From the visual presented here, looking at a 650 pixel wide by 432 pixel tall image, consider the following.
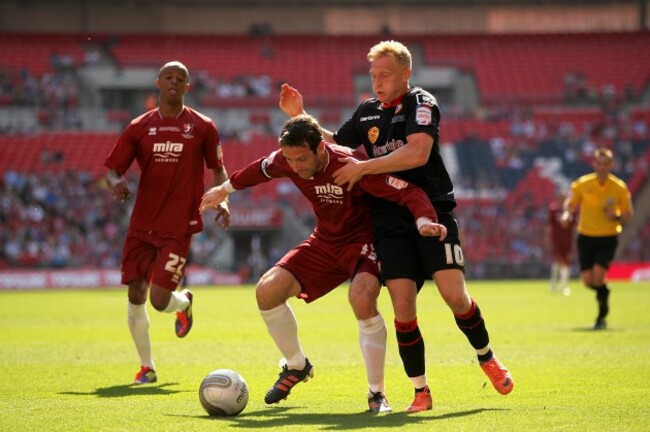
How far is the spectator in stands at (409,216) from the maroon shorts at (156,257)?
2.86 metres

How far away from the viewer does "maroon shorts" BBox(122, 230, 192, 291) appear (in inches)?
408

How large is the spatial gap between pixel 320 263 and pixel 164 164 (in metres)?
2.82

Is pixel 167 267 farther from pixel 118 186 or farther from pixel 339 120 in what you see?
pixel 339 120

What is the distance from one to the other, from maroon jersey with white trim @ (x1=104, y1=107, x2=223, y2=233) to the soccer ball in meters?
2.88

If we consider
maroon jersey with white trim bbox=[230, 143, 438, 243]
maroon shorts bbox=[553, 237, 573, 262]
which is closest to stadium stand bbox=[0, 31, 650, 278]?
maroon shorts bbox=[553, 237, 573, 262]

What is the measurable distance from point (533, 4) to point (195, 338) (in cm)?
4326

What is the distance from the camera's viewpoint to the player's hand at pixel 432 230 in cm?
749

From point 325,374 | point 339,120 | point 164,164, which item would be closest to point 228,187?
point 164,164

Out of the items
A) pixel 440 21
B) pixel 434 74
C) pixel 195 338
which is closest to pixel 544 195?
pixel 434 74

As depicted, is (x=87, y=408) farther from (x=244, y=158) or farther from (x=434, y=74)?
(x=434, y=74)

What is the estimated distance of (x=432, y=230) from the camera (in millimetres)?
7492

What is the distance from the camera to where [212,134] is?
35.2 feet

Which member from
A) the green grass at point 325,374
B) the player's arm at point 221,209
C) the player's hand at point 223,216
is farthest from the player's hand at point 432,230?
the player's hand at point 223,216

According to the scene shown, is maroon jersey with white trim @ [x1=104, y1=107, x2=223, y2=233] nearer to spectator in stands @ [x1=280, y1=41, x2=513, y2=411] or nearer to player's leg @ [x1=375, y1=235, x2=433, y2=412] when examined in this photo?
spectator in stands @ [x1=280, y1=41, x2=513, y2=411]
